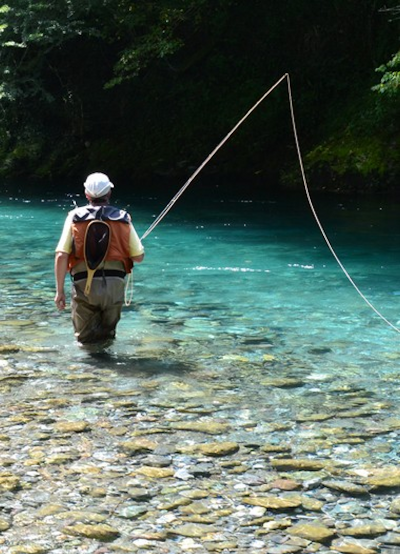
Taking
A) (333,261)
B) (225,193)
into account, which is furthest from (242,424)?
(225,193)

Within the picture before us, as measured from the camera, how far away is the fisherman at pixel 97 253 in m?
6.83

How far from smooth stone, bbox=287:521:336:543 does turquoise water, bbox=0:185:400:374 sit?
261 cm

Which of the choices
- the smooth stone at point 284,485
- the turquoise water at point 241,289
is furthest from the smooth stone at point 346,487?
the turquoise water at point 241,289

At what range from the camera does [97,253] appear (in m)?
6.89

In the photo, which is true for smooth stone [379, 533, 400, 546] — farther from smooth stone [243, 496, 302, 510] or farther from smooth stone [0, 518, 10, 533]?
smooth stone [0, 518, 10, 533]

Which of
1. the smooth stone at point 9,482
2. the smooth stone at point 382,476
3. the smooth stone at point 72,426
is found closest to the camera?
the smooth stone at point 9,482

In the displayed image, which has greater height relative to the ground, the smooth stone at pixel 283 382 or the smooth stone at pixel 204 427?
the smooth stone at pixel 283 382

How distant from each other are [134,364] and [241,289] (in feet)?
11.6

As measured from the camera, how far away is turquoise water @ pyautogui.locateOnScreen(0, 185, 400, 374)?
7.61 m

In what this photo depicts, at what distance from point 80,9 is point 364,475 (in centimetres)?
1980

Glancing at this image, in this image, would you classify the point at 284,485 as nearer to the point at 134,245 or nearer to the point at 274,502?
the point at 274,502

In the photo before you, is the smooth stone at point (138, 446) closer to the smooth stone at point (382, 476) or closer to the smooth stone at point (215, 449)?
the smooth stone at point (215, 449)

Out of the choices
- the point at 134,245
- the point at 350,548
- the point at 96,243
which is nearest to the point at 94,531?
the point at 350,548

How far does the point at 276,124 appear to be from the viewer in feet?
74.6
